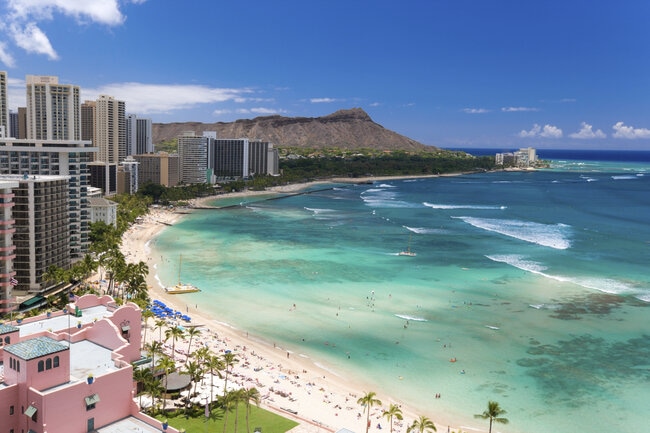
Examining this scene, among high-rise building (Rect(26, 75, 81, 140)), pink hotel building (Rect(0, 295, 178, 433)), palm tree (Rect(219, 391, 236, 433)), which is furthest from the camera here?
high-rise building (Rect(26, 75, 81, 140))

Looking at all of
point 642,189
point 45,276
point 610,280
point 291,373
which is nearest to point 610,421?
point 291,373

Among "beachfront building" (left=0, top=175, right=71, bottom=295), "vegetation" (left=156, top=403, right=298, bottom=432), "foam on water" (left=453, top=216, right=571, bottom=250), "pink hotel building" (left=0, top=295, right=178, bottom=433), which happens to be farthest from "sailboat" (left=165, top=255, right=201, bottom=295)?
"foam on water" (left=453, top=216, right=571, bottom=250)

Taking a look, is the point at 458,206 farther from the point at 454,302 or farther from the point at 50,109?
the point at 50,109

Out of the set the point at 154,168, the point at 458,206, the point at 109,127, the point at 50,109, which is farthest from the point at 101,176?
the point at 458,206

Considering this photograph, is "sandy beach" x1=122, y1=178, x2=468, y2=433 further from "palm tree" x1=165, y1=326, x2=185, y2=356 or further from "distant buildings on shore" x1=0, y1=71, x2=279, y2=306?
"distant buildings on shore" x1=0, y1=71, x2=279, y2=306

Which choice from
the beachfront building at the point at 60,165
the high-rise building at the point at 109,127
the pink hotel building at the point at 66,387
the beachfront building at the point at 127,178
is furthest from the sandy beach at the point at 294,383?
the high-rise building at the point at 109,127

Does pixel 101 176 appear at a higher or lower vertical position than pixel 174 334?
Answer: higher

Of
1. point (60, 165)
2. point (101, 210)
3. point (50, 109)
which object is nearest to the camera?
point (60, 165)
